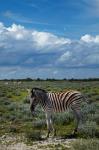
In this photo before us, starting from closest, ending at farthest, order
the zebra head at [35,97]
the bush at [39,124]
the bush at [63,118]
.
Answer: the zebra head at [35,97] → the bush at [39,124] → the bush at [63,118]

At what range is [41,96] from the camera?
1827cm

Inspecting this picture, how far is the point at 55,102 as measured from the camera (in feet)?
60.4

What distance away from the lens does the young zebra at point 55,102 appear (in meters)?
18.2

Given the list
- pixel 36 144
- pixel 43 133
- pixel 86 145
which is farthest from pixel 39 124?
pixel 86 145

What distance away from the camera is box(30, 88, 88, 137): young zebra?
18.2 m

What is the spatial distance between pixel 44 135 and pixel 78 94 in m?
2.41

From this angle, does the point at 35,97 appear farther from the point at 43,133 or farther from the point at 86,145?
the point at 86,145

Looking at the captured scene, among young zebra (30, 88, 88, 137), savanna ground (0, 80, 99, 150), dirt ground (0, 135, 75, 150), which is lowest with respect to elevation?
dirt ground (0, 135, 75, 150)

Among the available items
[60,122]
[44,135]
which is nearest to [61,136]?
[44,135]

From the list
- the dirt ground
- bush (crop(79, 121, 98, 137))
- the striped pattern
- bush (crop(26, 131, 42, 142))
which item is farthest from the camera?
the striped pattern

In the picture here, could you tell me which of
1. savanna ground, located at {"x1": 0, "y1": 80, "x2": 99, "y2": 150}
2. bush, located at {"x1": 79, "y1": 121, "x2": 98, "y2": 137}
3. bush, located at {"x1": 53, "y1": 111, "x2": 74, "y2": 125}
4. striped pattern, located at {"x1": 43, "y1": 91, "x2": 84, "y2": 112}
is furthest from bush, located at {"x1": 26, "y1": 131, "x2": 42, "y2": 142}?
bush, located at {"x1": 53, "y1": 111, "x2": 74, "y2": 125}

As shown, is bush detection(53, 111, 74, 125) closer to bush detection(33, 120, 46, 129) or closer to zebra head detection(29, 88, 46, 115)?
bush detection(33, 120, 46, 129)

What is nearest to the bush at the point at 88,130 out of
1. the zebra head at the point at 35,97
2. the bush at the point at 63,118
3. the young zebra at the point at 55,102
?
the young zebra at the point at 55,102

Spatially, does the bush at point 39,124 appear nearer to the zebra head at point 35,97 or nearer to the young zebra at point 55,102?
the young zebra at point 55,102
